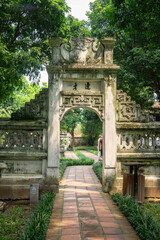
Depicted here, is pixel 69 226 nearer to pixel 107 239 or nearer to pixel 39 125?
pixel 107 239

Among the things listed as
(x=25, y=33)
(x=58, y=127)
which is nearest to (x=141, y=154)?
(x=58, y=127)

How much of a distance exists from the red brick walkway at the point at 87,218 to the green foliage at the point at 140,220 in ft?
0.40

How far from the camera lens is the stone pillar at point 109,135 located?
6.68m

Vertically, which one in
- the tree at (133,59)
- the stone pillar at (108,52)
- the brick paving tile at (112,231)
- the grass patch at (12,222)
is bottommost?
the grass patch at (12,222)

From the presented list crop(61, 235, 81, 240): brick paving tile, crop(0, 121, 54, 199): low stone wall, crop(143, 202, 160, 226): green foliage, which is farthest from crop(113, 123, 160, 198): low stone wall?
crop(61, 235, 81, 240): brick paving tile

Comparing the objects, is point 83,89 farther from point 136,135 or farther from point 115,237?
point 115,237

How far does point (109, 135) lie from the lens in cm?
676

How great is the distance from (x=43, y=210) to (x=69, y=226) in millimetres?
760

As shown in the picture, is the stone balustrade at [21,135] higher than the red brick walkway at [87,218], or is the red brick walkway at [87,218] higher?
the stone balustrade at [21,135]

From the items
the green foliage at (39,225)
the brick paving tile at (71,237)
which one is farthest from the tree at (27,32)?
the brick paving tile at (71,237)

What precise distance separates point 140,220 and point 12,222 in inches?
106

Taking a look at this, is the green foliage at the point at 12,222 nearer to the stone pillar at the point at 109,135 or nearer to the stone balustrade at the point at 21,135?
the stone balustrade at the point at 21,135

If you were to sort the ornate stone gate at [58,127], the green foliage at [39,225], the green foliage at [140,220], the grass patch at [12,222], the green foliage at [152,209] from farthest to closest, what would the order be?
the ornate stone gate at [58,127] < the green foliage at [152,209] < the grass patch at [12,222] < the green foliage at [140,220] < the green foliage at [39,225]

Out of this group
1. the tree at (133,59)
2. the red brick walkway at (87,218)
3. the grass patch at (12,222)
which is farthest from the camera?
the tree at (133,59)
